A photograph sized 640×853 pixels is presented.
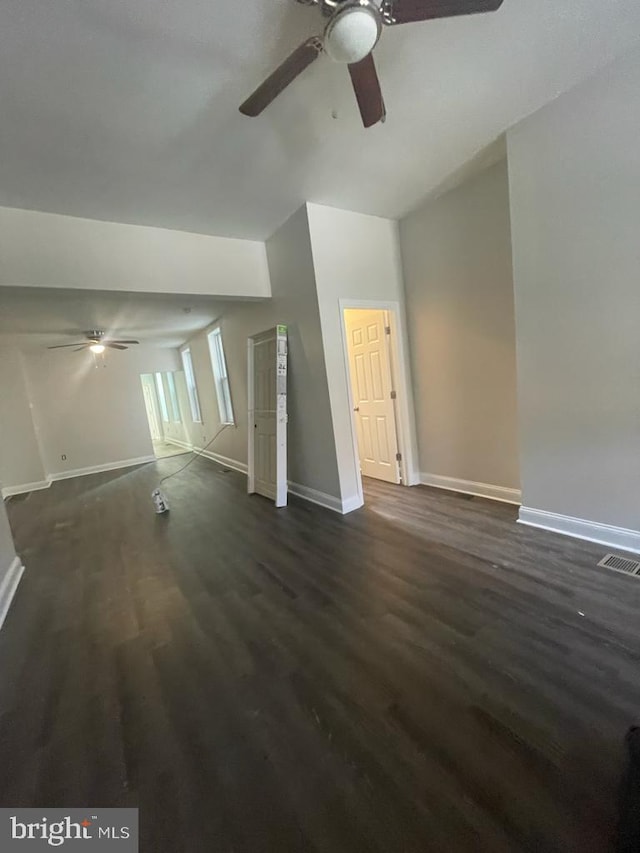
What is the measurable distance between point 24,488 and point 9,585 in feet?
16.1

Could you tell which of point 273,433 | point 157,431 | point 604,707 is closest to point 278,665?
point 604,707

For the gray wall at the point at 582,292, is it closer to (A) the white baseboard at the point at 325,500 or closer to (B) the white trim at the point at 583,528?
(B) the white trim at the point at 583,528

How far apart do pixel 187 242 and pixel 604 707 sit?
448 centimetres

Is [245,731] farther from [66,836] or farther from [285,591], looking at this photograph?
[285,591]

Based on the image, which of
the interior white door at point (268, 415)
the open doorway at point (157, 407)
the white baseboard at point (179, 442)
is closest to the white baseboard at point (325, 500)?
the interior white door at point (268, 415)

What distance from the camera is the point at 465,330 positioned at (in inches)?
144

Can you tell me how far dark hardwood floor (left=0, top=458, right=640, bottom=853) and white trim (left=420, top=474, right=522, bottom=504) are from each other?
2.00ft

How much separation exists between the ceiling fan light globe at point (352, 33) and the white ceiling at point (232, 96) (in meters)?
0.44

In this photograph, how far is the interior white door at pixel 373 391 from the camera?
14.3 ft

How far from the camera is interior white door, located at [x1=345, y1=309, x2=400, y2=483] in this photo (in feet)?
14.3

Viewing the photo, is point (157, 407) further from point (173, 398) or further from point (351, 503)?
point (351, 503)

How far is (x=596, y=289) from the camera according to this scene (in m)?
2.42

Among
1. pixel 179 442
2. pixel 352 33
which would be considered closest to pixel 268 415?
pixel 352 33

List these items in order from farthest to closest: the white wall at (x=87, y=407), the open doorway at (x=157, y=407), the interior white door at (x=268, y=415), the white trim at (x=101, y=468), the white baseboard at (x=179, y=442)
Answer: the open doorway at (x=157, y=407) → the white baseboard at (x=179, y=442) → the white trim at (x=101, y=468) → the white wall at (x=87, y=407) → the interior white door at (x=268, y=415)
